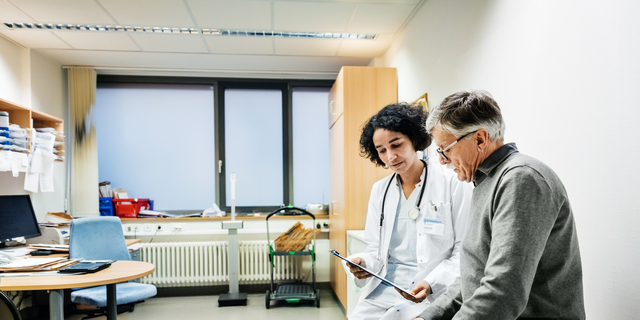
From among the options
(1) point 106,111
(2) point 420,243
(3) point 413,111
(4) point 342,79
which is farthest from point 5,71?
(2) point 420,243

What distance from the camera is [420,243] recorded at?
162 centimetres

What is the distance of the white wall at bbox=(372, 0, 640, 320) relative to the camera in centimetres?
118

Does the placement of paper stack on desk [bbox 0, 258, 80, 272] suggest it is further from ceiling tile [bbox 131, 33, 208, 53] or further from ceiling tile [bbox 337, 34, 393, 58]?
ceiling tile [bbox 337, 34, 393, 58]

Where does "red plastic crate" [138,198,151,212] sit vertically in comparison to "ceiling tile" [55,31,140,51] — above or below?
below

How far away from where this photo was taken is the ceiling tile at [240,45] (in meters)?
3.66

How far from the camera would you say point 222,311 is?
12.6ft

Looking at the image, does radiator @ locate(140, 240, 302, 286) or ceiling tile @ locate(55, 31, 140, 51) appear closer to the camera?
ceiling tile @ locate(55, 31, 140, 51)

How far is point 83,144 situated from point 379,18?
3.65 metres

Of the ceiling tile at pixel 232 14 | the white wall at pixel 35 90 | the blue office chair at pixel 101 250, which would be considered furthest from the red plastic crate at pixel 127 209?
the ceiling tile at pixel 232 14

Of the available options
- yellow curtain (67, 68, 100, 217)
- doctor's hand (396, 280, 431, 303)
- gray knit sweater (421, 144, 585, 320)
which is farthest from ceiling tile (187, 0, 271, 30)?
gray knit sweater (421, 144, 585, 320)

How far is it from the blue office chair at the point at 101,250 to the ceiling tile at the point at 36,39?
1.88 m

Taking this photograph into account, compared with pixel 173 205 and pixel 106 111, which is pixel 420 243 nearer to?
pixel 173 205

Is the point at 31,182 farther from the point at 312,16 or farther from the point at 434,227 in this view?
the point at 434,227

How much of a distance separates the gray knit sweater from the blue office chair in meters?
2.48
